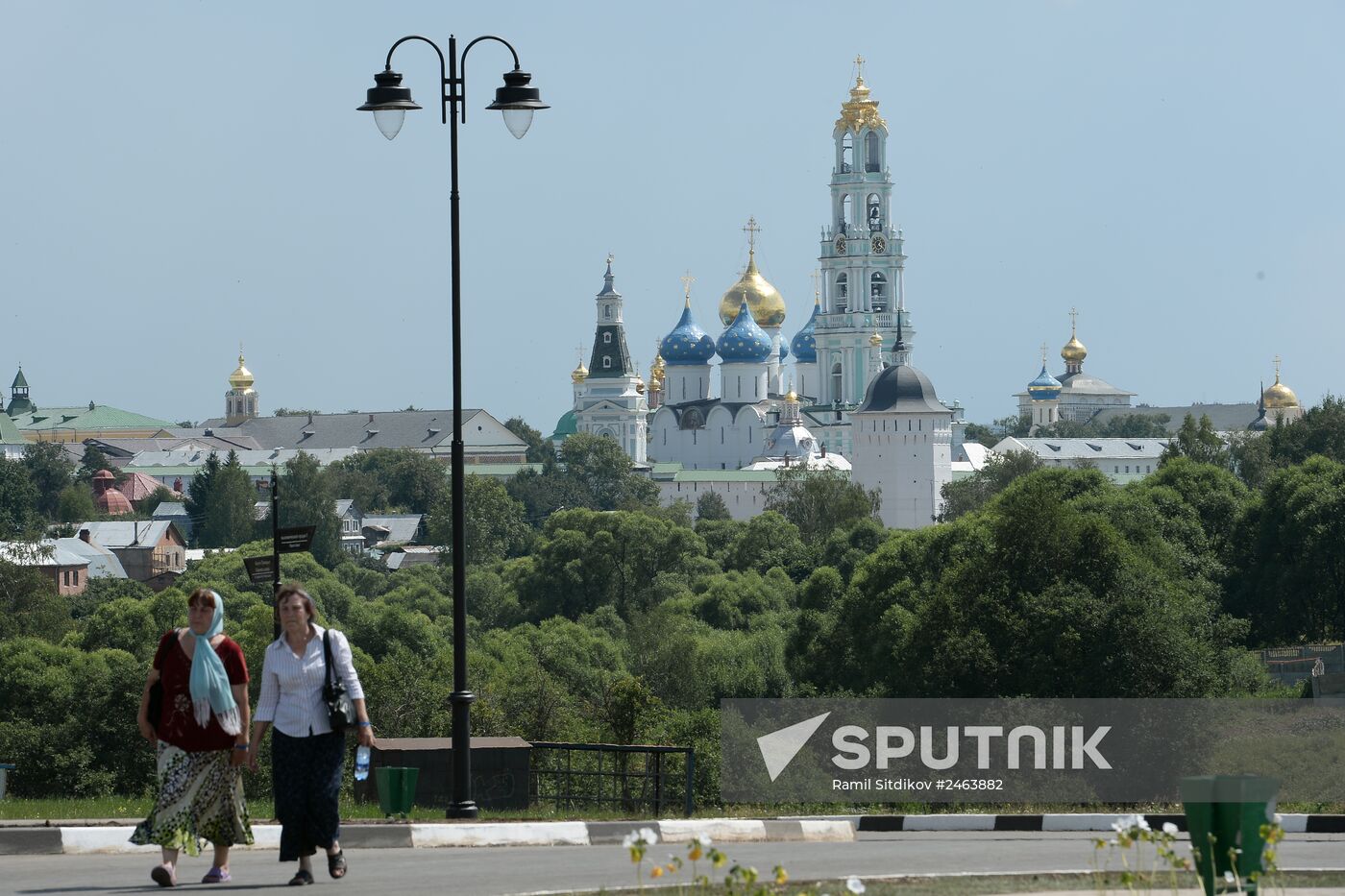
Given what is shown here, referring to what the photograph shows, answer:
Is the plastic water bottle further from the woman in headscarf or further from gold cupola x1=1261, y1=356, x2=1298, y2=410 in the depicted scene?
gold cupola x1=1261, y1=356, x2=1298, y2=410

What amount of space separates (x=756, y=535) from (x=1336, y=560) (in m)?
36.6


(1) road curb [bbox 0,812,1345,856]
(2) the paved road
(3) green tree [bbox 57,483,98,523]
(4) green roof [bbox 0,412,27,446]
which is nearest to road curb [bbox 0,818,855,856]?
(1) road curb [bbox 0,812,1345,856]

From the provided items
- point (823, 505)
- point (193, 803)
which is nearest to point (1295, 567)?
point (193, 803)

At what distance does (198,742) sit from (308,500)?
11733 centimetres

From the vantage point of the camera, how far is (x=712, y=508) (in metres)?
140

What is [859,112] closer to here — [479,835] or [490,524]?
[490,524]

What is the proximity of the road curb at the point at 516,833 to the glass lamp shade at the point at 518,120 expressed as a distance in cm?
475

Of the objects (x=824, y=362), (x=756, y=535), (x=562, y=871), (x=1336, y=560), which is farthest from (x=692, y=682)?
(x=824, y=362)

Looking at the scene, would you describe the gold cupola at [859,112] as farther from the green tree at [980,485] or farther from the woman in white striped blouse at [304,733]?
the woman in white striped blouse at [304,733]

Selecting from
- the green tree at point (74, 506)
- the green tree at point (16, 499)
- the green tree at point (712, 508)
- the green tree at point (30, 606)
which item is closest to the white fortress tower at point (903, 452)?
the green tree at point (712, 508)

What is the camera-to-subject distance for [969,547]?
4591 centimetres

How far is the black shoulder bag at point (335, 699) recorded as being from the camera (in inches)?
419

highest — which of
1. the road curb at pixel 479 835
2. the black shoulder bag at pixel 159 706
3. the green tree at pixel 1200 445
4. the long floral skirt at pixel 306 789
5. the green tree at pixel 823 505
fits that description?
the green tree at pixel 1200 445

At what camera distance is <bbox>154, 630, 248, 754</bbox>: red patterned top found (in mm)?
10719
